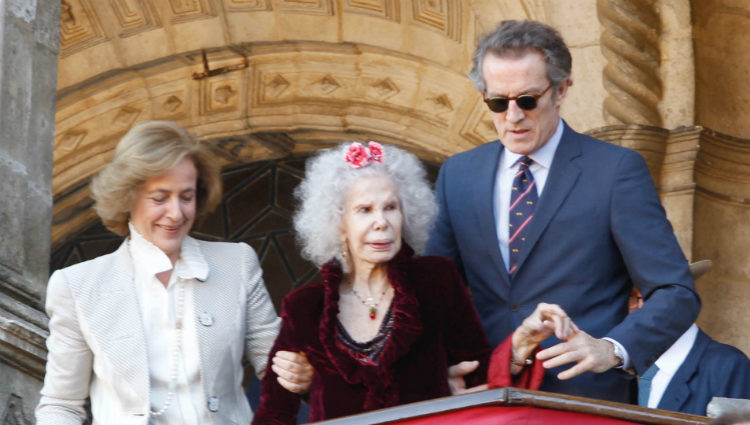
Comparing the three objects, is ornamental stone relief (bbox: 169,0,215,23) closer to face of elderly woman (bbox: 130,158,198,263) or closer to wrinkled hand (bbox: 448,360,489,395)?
face of elderly woman (bbox: 130,158,198,263)

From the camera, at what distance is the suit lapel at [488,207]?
472 centimetres

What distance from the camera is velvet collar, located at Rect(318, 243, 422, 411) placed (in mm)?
4559

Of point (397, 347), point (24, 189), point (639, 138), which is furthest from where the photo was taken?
point (639, 138)

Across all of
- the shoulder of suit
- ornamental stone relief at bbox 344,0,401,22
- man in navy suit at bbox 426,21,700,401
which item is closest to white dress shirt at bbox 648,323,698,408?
man in navy suit at bbox 426,21,700,401

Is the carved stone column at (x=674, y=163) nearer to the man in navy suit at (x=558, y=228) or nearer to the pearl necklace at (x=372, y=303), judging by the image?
the man in navy suit at (x=558, y=228)

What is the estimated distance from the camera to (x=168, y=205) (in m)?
4.96

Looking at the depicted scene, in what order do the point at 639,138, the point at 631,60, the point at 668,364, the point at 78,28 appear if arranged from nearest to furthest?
the point at 668,364
the point at 639,138
the point at 631,60
the point at 78,28

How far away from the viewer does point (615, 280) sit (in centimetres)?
468

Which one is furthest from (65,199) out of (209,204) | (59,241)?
(209,204)

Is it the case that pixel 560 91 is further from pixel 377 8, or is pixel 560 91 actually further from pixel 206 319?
pixel 377 8

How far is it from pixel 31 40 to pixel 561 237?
112 inches

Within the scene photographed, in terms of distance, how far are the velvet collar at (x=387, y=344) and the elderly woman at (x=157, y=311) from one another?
37 cm

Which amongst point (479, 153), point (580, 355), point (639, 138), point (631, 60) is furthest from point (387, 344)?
point (631, 60)

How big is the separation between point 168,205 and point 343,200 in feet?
1.72
